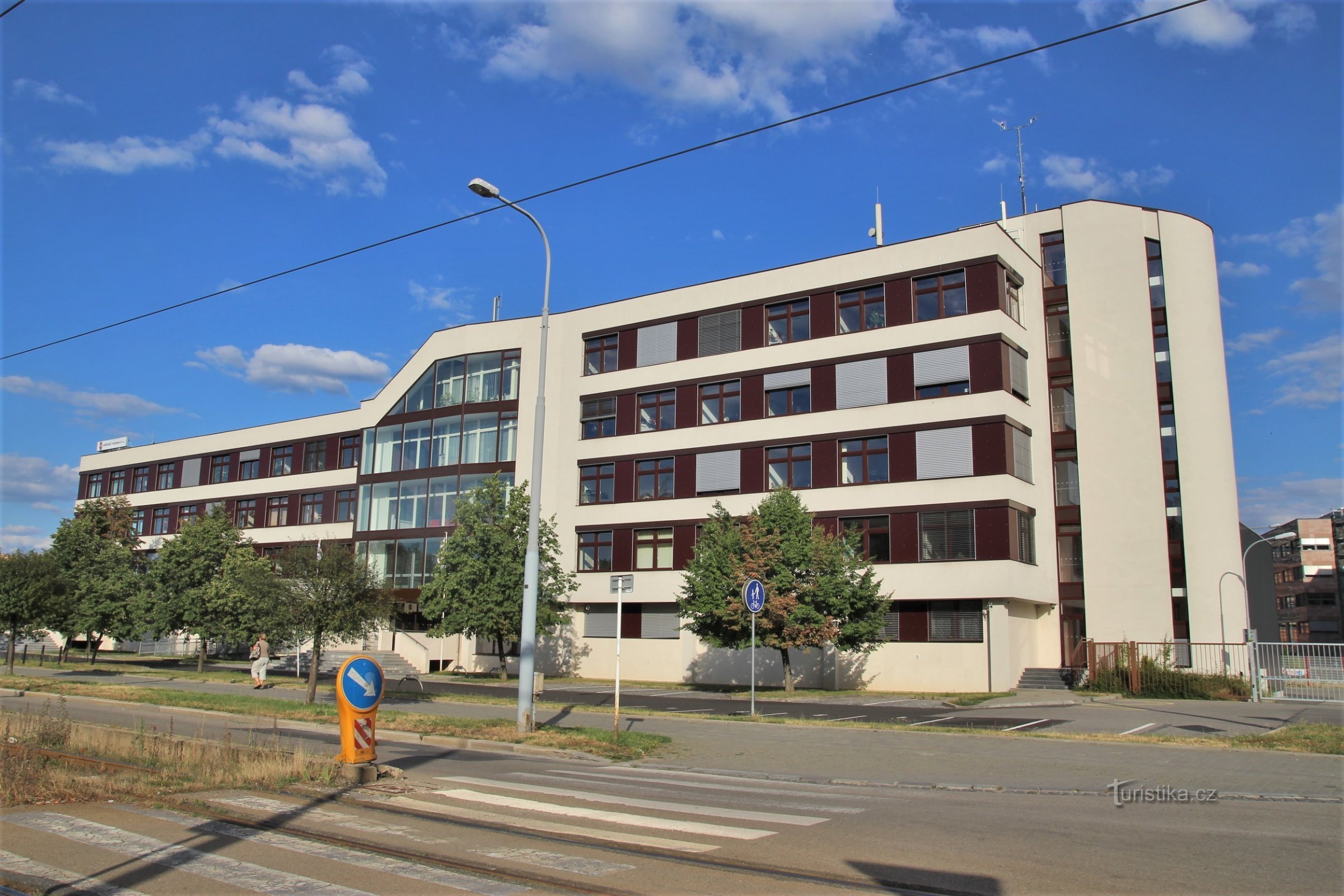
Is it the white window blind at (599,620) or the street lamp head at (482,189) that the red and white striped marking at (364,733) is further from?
the white window blind at (599,620)

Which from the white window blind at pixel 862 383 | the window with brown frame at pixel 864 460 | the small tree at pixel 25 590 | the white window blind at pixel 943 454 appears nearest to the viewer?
the small tree at pixel 25 590

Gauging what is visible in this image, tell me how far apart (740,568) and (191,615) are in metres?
25.4

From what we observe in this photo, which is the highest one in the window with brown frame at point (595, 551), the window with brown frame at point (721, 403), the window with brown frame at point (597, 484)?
the window with brown frame at point (721, 403)

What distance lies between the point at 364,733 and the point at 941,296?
2946cm

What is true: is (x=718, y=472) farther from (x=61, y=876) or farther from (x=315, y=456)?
(x=61, y=876)

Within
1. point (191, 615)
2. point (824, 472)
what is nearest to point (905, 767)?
point (824, 472)

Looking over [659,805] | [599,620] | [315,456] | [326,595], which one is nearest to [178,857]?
[659,805]

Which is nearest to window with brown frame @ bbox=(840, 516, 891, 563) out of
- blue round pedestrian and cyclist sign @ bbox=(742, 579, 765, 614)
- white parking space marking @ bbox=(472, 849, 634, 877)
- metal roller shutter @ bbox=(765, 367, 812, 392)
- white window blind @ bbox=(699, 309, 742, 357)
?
metal roller shutter @ bbox=(765, 367, 812, 392)

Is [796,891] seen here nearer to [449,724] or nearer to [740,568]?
[449,724]

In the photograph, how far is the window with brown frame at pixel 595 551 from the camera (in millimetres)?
42031

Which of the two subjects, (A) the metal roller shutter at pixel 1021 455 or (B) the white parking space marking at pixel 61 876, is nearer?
(B) the white parking space marking at pixel 61 876

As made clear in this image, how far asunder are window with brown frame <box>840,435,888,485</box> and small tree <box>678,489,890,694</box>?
4981 millimetres

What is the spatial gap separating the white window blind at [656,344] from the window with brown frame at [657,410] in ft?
4.66

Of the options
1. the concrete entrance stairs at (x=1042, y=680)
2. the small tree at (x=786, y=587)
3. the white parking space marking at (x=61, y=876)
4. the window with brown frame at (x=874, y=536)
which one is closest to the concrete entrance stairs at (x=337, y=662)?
the small tree at (x=786, y=587)
